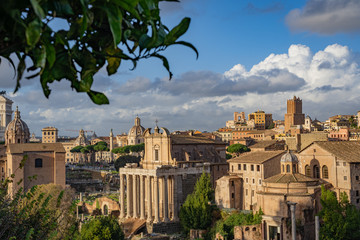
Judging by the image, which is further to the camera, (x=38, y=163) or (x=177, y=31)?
(x=38, y=163)

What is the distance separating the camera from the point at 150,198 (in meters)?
34.9

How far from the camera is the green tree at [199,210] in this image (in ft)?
97.3

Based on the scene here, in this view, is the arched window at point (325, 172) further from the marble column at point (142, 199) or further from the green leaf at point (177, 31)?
the green leaf at point (177, 31)

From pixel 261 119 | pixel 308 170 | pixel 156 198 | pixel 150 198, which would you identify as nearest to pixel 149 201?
pixel 150 198

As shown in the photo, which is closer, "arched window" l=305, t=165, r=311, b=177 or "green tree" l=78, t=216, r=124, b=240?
"green tree" l=78, t=216, r=124, b=240

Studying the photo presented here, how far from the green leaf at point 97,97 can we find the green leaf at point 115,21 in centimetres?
52

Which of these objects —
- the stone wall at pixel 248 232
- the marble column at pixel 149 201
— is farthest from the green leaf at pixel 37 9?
the marble column at pixel 149 201

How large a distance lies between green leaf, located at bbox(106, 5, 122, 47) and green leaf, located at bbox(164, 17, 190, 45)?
49cm

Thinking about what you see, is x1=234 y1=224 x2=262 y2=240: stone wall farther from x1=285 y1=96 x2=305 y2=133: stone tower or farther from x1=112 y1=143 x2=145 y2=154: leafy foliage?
x1=285 y1=96 x2=305 y2=133: stone tower

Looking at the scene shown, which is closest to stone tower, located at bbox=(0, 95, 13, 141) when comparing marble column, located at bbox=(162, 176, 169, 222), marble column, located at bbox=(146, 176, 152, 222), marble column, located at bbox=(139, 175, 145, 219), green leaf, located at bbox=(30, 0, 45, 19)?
marble column, located at bbox=(139, 175, 145, 219)

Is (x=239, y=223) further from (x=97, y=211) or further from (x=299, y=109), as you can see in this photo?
(x=299, y=109)

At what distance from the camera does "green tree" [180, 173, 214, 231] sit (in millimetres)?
29656

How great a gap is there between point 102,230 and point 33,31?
85.4 feet

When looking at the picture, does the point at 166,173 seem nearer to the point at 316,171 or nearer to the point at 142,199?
the point at 142,199
